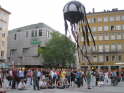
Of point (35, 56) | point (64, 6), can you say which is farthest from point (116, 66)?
point (64, 6)

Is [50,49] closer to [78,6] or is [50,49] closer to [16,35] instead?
[16,35]

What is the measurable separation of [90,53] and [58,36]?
1439 centimetres

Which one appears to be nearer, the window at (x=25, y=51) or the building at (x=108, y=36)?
the window at (x=25, y=51)

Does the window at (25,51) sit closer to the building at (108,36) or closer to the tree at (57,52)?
the tree at (57,52)

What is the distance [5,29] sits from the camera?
56.3 m

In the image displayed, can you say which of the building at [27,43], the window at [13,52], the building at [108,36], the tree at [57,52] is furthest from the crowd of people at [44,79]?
the window at [13,52]

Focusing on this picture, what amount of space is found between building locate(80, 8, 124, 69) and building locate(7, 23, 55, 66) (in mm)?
12757

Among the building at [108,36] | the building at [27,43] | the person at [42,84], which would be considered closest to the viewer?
the person at [42,84]

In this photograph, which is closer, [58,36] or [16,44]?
[58,36]

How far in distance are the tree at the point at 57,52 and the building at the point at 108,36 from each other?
32.1 feet

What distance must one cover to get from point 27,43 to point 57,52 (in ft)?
36.3

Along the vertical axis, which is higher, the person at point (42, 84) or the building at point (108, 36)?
the building at point (108, 36)

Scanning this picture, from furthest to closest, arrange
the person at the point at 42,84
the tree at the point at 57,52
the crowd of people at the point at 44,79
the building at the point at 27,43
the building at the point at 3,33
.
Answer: the building at the point at 27,43 < the building at the point at 3,33 < the tree at the point at 57,52 < the person at the point at 42,84 < the crowd of people at the point at 44,79

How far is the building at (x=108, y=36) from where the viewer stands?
60.4m
